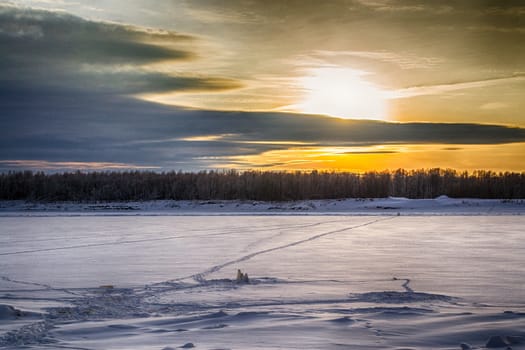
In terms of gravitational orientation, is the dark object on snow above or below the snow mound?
above

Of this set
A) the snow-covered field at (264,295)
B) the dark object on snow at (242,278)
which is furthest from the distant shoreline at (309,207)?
the dark object on snow at (242,278)

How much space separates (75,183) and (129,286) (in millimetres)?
46384

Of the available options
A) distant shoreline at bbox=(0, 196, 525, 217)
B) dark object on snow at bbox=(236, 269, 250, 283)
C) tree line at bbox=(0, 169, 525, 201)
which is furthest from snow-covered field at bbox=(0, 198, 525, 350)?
tree line at bbox=(0, 169, 525, 201)

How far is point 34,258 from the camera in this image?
34.9 ft

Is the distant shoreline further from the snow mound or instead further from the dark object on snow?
the snow mound

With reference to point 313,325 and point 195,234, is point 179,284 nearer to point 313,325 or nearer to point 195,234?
point 313,325

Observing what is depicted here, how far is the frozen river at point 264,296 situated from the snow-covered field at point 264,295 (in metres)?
0.02

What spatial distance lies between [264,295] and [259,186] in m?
39.5

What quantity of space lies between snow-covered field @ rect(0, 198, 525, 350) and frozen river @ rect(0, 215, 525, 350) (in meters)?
0.02

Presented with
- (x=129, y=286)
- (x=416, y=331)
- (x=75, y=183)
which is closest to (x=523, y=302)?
(x=416, y=331)

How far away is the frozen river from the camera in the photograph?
16.4 feet

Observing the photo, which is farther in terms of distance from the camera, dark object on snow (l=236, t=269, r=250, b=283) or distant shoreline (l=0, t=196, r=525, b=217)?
distant shoreline (l=0, t=196, r=525, b=217)

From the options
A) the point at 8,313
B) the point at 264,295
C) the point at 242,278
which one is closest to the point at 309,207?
the point at 242,278

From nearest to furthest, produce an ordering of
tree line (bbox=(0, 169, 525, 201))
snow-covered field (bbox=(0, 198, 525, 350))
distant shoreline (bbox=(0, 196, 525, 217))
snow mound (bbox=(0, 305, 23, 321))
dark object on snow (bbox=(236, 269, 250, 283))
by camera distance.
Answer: snow-covered field (bbox=(0, 198, 525, 350)) < snow mound (bbox=(0, 305, 23, 321)) < dark object on snow (bbox=(236, 269, 250, 283)) < distant shoreline (bbox=(0, 196, 525, 217)) < tree line (bbox=(0, 169, 525, 201))
